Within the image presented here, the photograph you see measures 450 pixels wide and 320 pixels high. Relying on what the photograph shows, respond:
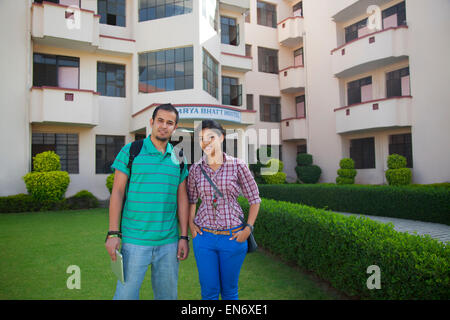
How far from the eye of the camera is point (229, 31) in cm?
2014

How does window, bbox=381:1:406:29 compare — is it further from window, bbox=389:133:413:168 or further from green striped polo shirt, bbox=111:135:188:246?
green striped polo shirt, bbox=111:135:188:246

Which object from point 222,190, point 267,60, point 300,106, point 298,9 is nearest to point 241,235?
point 222,190

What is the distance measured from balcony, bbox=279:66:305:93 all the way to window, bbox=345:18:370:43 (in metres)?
3.70

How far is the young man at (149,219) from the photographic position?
8.74 feet

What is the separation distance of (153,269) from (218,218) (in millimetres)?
736

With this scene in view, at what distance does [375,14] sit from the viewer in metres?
17.4

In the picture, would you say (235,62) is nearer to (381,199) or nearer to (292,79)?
(292,79)

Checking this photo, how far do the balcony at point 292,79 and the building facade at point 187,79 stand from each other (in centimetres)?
192

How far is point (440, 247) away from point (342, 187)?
1000 centimetres

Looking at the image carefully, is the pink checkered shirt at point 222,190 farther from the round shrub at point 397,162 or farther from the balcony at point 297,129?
the balcony at point 297,129

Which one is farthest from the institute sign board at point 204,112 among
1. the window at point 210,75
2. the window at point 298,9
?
the window at point 298,9

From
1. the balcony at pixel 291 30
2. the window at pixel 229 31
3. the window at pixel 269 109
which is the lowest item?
the window at pixel 269 109

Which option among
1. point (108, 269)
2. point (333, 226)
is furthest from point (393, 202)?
point (108, 269)

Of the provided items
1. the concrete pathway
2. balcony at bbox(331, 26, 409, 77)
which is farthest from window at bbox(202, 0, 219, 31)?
the concrete pathway
